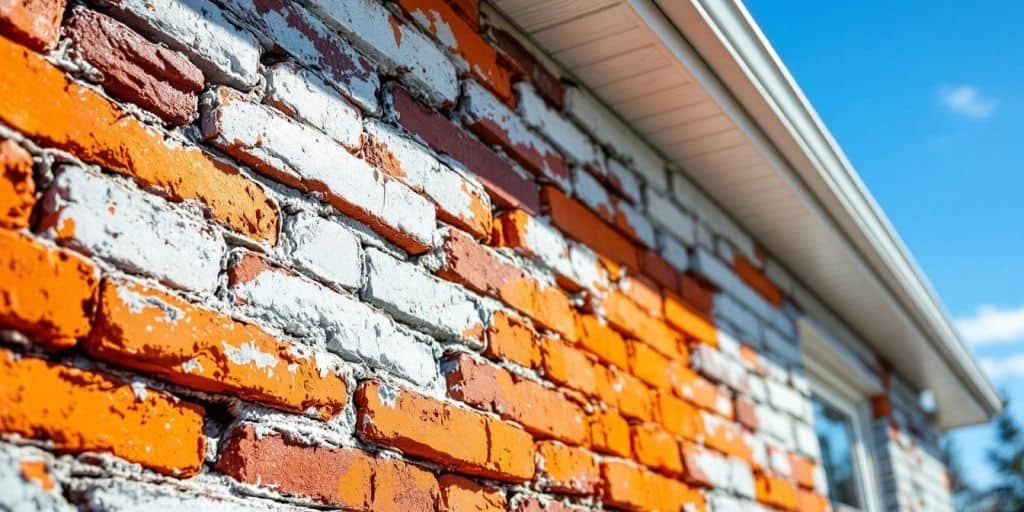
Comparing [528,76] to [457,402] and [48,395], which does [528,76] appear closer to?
[457,402]

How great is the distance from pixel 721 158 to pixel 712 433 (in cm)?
74

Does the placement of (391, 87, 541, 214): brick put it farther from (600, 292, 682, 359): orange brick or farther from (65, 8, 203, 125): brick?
(65, 8, 203, 125): brick

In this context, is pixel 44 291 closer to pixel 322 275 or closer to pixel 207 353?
pixel 207 353

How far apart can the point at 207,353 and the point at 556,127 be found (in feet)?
3.70

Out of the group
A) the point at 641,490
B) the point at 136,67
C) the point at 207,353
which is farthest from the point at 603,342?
the point at 136,67

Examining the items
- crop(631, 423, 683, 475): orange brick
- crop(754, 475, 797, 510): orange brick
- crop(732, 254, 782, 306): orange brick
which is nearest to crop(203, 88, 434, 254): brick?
crop(631, 423, 683, 475): orange brick

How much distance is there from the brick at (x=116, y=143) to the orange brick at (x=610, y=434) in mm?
843

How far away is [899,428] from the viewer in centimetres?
428

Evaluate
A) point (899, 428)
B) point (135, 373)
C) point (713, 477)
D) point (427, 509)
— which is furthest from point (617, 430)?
point (899, 428)

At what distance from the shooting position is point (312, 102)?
4.30 ft

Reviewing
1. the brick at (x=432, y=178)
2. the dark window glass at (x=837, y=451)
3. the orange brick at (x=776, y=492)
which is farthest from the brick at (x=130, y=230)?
the dark window glass at (x=837, y=451)

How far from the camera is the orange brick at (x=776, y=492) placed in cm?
243

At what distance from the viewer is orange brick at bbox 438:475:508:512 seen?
135 cm

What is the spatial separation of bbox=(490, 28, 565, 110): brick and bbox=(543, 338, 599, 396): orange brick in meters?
0.58
